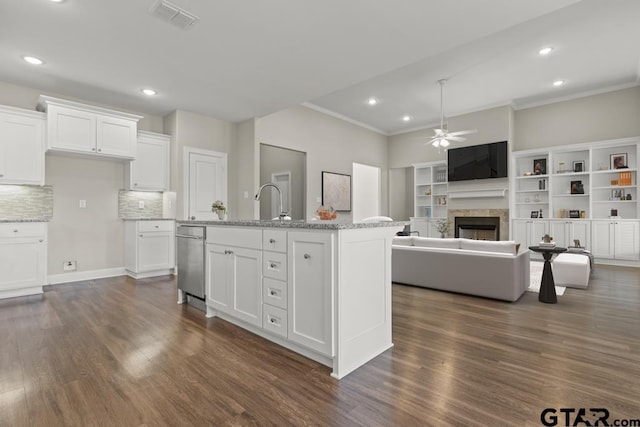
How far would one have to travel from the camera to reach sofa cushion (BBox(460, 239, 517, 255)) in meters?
3.60

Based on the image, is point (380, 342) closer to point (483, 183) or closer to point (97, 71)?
point (97, 71)

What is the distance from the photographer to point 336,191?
742cm

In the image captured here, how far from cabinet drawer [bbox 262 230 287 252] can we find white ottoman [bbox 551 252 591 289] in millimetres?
3965

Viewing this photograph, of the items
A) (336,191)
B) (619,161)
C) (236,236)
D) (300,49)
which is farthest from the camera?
(336,191)

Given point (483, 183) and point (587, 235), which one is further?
point (483, 183)

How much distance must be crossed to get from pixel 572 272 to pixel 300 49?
14.3 feet

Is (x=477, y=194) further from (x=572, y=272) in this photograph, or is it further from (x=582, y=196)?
(x=572, y=272)

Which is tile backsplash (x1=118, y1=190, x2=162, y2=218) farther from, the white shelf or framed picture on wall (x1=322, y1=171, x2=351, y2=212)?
the white shelf

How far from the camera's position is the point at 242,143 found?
6.07 m

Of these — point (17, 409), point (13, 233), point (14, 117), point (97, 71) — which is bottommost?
point (17, 409)

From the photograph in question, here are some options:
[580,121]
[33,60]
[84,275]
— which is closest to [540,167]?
[580,121]

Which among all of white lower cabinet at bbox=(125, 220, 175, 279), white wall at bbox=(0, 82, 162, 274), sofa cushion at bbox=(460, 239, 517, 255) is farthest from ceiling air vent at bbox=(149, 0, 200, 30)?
sofa cushion at bbox=(460, 239, 517, 255)

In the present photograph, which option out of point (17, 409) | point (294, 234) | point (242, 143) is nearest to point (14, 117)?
point (242, 143)

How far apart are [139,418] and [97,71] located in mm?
4100
